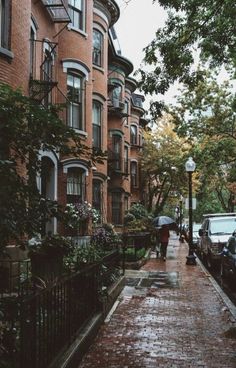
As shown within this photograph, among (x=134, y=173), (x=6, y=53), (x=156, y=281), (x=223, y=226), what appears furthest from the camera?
(x=134, y=173)

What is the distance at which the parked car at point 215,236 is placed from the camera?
1769cm

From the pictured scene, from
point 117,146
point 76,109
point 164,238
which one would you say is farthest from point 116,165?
point 76,109

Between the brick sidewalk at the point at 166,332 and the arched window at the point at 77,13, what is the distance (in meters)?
10.3

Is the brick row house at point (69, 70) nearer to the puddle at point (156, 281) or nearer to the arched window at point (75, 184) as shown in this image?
the arched window at point (75, 184)

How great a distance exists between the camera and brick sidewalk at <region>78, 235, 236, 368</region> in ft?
20.7

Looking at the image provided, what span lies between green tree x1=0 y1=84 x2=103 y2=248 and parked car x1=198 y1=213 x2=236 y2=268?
45.5ft

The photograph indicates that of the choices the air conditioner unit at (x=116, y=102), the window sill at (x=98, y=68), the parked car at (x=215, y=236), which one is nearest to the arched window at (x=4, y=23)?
the window sill at (x=98, y=68)

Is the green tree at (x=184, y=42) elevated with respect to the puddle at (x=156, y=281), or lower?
elevated

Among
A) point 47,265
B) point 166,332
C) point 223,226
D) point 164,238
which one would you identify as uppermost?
point 223,226

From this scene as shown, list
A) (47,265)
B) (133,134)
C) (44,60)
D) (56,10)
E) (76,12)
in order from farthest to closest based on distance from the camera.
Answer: (133,134) < (76,12) < (56,10) < (44,60) < (47,265)

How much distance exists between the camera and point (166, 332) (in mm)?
7805

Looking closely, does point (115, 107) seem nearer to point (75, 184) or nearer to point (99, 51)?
point (99, 51)

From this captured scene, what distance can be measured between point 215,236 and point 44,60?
9.14m

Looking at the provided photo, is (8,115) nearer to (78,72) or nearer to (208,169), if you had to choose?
(78,72)
